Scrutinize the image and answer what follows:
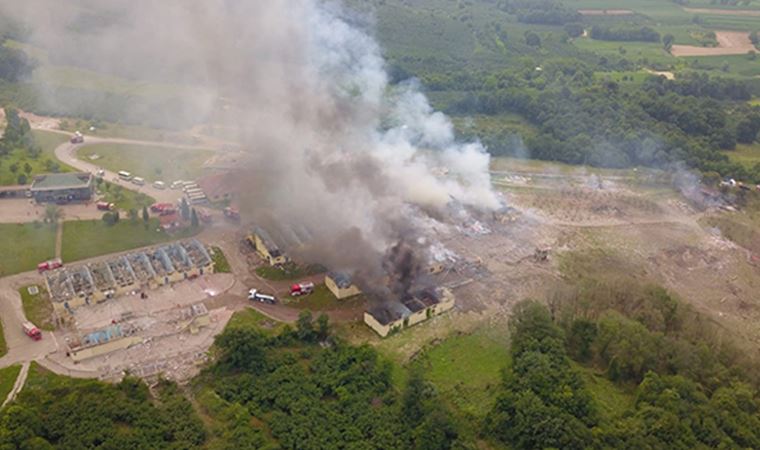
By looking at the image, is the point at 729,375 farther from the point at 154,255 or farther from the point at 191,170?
the point at 191,170

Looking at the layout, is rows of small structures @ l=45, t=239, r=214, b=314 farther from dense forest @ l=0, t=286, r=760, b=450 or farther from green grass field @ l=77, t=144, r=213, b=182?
green grass field @ l=77, t=144, r=213, b=182

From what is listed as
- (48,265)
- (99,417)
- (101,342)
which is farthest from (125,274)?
(99,417)

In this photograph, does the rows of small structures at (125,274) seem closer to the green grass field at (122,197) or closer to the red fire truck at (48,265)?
the red fire truck at (48,265)

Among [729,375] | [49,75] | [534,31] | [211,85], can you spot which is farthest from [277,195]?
[534,31]

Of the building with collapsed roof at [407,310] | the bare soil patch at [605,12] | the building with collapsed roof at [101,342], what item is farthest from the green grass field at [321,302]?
the bare soil patch at [605,12]

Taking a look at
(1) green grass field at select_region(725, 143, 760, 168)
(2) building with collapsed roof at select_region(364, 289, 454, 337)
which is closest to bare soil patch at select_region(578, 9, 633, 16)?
(1) green grass field at select_region(725, 143, 760, 168)
